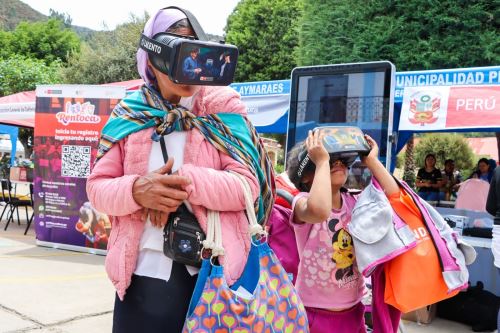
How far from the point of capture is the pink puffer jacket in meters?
1.49

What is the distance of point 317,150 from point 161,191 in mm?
838

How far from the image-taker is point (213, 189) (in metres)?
1.48

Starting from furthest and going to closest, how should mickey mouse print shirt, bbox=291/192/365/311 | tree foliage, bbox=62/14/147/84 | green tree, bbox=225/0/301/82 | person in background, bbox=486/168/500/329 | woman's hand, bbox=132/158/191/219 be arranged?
green tree, bbox=225/0/301/82 < tree foliage, bbox=62/14/147/84 < person in background, bbox=486/168/500/329 < mickey mouse print shirt, bbox=291/192/365/311 < woman's hand, bbox=132/158/191/219

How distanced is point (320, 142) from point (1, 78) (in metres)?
27.8

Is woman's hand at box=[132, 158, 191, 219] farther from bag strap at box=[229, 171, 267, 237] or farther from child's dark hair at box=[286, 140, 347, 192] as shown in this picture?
child's dark hair at box=[286, 140, 347, 192]

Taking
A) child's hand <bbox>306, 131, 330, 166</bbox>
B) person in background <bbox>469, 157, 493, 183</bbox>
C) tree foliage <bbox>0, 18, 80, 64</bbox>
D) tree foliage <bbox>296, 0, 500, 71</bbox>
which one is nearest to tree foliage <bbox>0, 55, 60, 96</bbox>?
tree foliage <bbox>0, 18, 80, 64</bbox>

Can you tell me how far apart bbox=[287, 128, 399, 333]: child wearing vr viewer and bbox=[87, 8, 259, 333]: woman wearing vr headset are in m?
0.69

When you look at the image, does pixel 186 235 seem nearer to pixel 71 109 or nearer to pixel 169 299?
pixel 169 299

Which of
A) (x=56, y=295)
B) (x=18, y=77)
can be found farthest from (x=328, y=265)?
(x=18, y=77)

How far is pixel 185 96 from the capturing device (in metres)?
1.63

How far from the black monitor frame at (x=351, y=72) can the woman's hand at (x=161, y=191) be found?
2611mm

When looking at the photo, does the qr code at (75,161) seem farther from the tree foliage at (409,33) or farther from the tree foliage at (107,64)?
the tree foliage at (107,64)

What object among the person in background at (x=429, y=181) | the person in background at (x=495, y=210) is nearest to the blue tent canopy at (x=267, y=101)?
the person in background at (x=495, y=210)

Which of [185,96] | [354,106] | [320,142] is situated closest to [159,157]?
[185,96]
